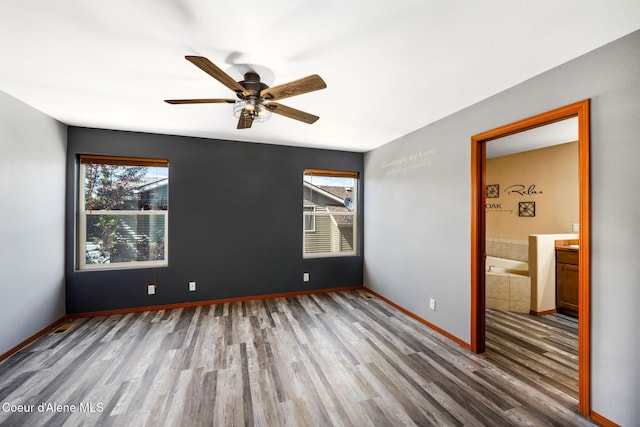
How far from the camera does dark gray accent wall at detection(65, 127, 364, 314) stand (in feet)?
11.3

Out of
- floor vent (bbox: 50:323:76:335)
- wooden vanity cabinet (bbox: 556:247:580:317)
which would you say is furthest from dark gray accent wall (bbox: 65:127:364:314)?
wooden vanity cabinet (bbox: 556:247:580:317)

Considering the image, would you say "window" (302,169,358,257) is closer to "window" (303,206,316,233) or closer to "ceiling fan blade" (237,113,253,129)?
"window" (303,206,316,233)

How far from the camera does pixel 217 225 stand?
393cm

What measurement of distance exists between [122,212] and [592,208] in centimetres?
496

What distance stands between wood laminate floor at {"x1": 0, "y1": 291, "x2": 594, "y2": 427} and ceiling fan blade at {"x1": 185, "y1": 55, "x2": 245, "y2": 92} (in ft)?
7.35

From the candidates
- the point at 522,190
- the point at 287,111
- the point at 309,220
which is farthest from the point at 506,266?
the point at 287,111

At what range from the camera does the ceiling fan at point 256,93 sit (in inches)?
65.1

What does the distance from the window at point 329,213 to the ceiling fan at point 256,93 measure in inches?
85.9

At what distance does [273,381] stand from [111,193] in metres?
3.34

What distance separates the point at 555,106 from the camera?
1966mm

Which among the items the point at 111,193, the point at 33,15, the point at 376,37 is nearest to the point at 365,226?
the point at 376,37

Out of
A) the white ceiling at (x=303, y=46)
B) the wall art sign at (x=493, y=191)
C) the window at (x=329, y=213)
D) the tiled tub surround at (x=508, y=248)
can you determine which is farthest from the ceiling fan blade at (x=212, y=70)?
the wall art sign at (x=493, y=191)

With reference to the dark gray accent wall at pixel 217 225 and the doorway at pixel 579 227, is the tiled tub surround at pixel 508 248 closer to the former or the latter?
the doorway at pixel 579 227

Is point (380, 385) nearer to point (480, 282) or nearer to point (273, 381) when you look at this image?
point (273, 381)
